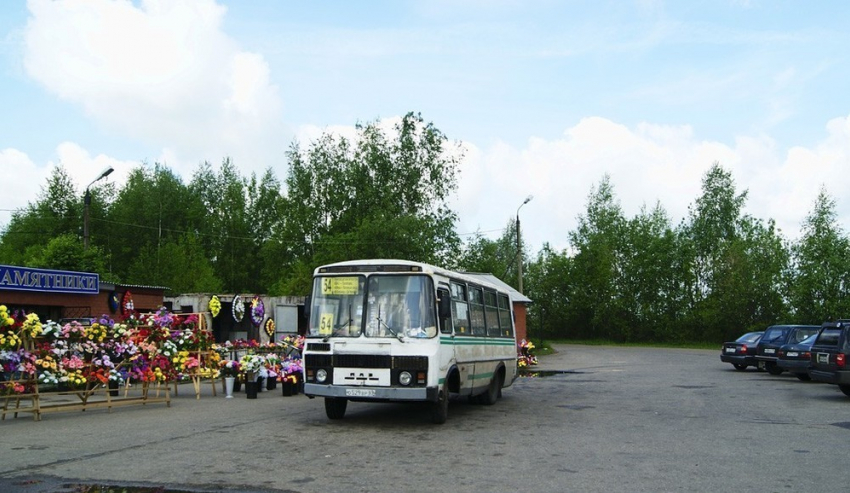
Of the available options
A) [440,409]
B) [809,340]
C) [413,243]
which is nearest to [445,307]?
[440,409]

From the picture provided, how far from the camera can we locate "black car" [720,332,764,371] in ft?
89.9

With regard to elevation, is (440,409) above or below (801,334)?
below

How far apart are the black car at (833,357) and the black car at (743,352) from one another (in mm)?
9571

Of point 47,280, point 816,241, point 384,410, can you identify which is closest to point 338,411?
point 384,410

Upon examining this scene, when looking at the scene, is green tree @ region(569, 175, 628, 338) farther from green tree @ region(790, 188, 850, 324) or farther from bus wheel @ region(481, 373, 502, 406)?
bus wheel @ region(481, 373, 502, 406)

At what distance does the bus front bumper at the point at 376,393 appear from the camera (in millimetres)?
12024

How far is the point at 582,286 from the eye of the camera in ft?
238

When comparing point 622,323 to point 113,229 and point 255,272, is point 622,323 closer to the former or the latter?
point 255,272

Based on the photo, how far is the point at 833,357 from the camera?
55.0ft

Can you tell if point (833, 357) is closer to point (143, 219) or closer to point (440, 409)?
point (440, 409)

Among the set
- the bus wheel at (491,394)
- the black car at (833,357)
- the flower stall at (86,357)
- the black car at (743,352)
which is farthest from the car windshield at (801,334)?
the flower stall at (86,357)

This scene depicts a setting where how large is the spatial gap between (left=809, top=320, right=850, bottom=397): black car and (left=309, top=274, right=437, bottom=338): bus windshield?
31.8 ft

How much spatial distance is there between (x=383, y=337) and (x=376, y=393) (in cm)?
88

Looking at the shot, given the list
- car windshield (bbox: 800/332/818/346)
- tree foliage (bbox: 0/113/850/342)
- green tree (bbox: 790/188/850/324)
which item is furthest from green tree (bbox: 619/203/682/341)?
car windshield (bbox: 800/332/818/346)
